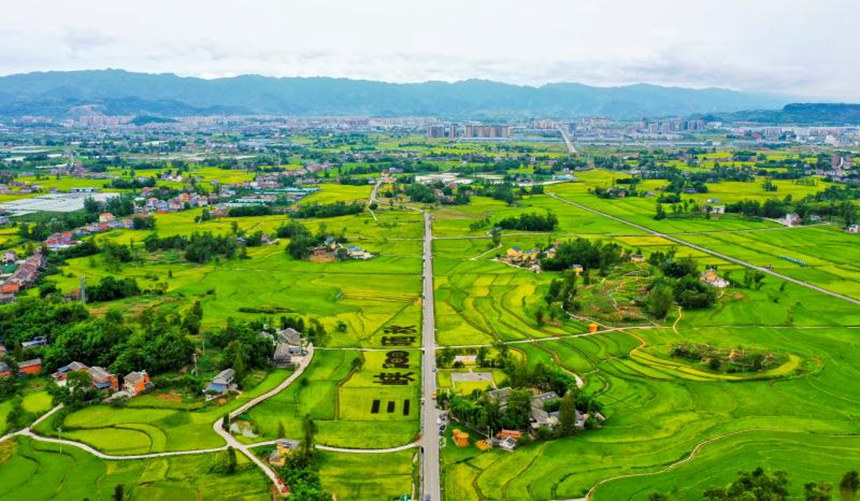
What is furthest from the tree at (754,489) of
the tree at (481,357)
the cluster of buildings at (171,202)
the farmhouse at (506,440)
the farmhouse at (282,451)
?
the cluster of buildings at (171,202)

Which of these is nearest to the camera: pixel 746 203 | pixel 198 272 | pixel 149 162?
pixel 198 272

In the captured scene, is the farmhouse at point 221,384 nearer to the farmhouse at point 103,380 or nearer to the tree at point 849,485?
the farmhouse at point 103,380

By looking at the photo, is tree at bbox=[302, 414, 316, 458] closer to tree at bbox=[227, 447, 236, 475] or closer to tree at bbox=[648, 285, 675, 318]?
tree at bbox=[227, 447, 236, 475]

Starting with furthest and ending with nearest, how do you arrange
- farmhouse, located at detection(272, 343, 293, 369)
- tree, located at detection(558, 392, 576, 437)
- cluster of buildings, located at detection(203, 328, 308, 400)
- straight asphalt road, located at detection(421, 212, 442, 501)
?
farmhouse, located at detection(272, 343, 293, 369), cluster of buildings, located at detection(203, 328, 308, 400), tree, located at detection(558, 392, 576, 437), straight asphalt road, located at detection(421, 212, 442, 501)

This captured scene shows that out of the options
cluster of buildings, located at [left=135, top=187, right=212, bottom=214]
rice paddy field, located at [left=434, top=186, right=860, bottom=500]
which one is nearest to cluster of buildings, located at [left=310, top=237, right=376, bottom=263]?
rice paddy field, located at [left=434, top=186, right=860, bottom=500]

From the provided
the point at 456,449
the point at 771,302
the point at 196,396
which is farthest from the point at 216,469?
the point at 771,302

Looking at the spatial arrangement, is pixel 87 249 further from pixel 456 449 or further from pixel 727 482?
pixel 727 482

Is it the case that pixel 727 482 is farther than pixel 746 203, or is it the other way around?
pixel 746 203

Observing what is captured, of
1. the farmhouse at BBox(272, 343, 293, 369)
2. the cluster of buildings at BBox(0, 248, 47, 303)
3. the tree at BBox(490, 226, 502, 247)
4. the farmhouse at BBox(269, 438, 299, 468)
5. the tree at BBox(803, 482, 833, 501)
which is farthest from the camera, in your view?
the tree at BBox(490, 226, 502, 247)
